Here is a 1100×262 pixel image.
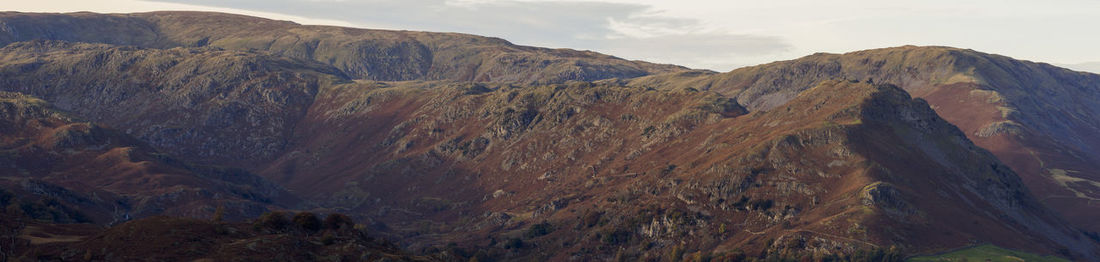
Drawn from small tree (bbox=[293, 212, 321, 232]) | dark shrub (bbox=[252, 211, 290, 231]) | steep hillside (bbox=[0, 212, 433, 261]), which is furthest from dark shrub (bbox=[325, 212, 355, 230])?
steep hillside (bbox=[0, 212, 433, 261])

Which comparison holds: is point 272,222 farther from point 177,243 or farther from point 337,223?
point 177,243

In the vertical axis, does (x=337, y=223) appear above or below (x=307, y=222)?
below

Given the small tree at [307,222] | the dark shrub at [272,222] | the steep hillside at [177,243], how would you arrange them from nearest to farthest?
the steep hillside at [177,243], the dark shrub at [272,222], the small tree at [307,222]

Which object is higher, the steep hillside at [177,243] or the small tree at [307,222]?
the steep hillside at [177,243]

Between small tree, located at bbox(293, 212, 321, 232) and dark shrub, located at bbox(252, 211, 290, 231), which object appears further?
small tree, located at bbox(293, 212, 321, 232)

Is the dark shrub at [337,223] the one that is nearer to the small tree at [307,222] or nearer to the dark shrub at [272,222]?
the small tree at [307,222]

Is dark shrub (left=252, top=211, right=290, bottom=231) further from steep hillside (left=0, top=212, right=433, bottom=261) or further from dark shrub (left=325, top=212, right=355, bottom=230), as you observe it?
dark shrub (left=325, top=212, right=355, bottom=230)

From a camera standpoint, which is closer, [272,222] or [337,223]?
[272,222]

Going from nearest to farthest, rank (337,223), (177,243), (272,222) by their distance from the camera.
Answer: (177,243)
(272,222)
(337,223)

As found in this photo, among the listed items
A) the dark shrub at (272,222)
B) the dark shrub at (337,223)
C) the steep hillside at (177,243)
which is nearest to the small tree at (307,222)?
the dark shrub at (337,223)

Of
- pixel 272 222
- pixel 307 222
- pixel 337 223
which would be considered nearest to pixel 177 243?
pixel 272 222

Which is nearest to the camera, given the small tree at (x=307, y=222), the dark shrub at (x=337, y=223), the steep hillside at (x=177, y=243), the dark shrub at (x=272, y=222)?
the steep hillside at (x=177, y=243)

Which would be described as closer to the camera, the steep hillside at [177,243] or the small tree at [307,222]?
the steep hillside at [177,243]

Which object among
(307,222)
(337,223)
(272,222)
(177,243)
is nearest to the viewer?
(177,243)
